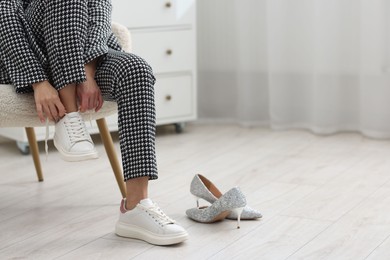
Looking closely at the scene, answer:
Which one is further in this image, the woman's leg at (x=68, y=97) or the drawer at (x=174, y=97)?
the drawer at (x=174, y=97)

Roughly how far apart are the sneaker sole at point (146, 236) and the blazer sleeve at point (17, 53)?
44 cm

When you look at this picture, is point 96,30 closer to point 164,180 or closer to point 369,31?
point 164,180

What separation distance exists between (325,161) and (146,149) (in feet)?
3.62

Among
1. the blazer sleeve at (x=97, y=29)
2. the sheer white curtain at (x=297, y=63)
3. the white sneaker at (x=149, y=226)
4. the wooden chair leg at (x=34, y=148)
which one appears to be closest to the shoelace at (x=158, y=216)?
the white sneaker at (x=149, y=226)

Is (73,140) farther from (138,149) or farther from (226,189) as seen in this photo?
(226,189)

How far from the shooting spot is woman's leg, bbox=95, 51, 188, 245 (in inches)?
75.0

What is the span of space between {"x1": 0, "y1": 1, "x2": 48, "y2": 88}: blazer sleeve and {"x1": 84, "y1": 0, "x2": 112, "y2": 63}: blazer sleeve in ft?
0.44

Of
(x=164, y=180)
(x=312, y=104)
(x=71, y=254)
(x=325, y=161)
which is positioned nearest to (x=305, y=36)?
(x=312, y=104)

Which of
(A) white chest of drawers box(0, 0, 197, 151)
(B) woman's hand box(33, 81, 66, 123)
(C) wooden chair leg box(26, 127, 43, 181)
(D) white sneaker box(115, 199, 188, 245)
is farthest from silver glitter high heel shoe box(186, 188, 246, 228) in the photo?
(A) white chest of drawers box(0, 0, 197, 151)

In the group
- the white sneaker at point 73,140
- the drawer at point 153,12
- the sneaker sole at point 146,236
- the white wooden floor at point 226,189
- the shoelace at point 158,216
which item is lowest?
the white wooden floor at point 226,189

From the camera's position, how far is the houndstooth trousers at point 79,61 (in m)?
1.91

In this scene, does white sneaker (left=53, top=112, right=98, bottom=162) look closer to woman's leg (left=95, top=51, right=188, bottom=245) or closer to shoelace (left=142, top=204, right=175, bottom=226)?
woman's leg (left=95, top=51, right=188, bottom=245)

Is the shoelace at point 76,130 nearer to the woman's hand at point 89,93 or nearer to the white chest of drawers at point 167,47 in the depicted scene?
the woman's hand at point 89,93

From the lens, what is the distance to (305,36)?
340 cm
